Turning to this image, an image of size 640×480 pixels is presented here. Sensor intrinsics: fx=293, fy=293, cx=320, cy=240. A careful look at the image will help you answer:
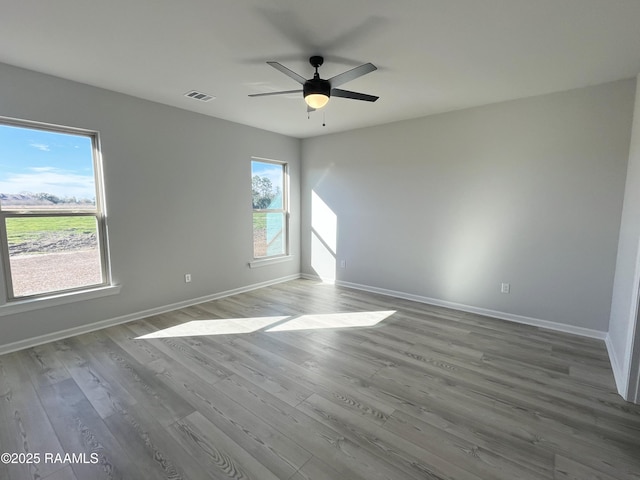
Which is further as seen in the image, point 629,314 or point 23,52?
point 23,52

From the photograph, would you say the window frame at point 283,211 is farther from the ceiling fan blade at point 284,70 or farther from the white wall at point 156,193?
the ceiling fan blade at point 284,70

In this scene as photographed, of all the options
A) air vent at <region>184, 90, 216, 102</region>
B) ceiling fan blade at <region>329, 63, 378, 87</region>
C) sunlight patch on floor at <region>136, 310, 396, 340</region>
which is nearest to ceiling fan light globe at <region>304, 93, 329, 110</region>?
ceiling fan blade at <region>329, 63, 378, 87</region>

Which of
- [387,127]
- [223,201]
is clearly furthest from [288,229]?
[387,127]

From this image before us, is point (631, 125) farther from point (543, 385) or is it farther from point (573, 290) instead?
point (543, 385)

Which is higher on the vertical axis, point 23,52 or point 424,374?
point 23,52

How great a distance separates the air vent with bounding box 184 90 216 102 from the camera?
10.8 ft

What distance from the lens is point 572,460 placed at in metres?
1.60

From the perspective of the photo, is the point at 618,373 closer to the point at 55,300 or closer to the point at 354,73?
the point at 354,73

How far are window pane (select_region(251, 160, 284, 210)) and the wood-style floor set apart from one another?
241cm

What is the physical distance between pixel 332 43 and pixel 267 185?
3.13 m

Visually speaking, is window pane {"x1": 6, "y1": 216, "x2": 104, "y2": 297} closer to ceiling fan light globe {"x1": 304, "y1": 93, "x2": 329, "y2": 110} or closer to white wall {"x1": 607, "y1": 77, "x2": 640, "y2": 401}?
ceiling fan light globe {"x1": 304, "y1": 93, "x2": 329, "y2": 110}

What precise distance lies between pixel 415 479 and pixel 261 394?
1141 mm

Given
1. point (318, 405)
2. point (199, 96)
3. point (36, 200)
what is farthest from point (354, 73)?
point (36, 200)

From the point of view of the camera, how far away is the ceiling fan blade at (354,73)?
6.98 feet
